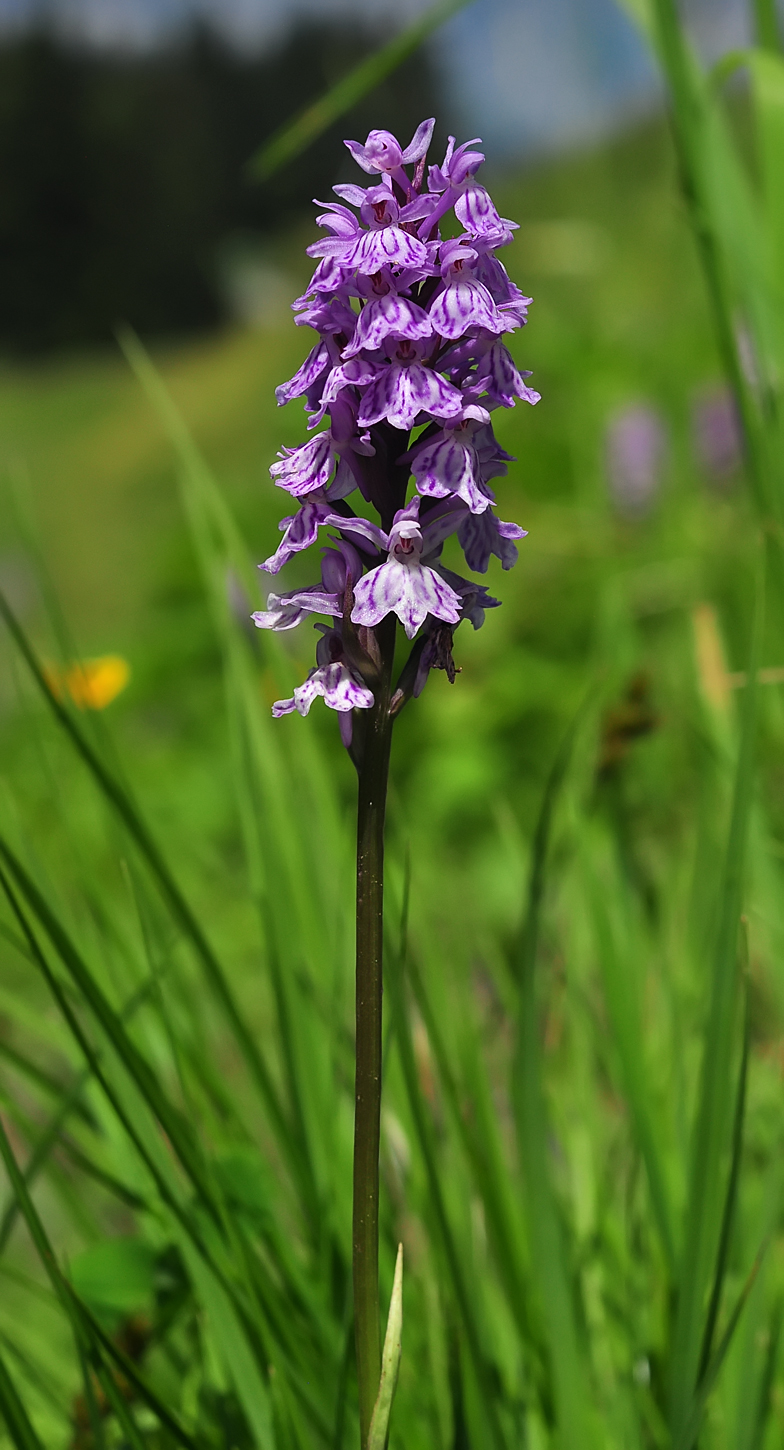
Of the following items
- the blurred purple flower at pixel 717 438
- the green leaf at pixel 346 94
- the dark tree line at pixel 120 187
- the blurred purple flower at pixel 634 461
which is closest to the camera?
the green leaf at pixel 346 94

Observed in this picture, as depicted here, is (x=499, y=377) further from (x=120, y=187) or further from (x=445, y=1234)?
(x=120, y=187)

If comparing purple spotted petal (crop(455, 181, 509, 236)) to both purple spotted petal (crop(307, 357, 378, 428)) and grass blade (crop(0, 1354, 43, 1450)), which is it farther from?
grass blade (crop(0, 1354, 43, 1450))

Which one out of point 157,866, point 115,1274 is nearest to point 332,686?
point 157,866

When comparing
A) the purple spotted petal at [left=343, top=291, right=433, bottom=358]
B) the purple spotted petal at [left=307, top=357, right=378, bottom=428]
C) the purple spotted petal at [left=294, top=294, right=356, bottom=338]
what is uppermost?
the purple spotted petal at [left=294, top=294, right=356, bottom=338]

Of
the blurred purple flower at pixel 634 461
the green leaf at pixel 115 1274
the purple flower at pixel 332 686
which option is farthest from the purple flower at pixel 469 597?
the blurred purple flower at pixel 634 461

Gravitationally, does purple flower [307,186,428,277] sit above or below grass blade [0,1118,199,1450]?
above

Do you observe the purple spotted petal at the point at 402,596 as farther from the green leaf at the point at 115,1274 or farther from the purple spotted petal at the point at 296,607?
→ the green leaf at the point at 115,1274

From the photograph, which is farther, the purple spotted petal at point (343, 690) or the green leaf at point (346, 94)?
the green leaf at point (346, 94)

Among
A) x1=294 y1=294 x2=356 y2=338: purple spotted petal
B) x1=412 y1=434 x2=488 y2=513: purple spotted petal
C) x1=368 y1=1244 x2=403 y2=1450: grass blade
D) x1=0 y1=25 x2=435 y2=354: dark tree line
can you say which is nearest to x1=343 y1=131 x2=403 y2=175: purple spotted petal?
x1=294 y1=294 x2=356 y2=338: purple spotted petal
